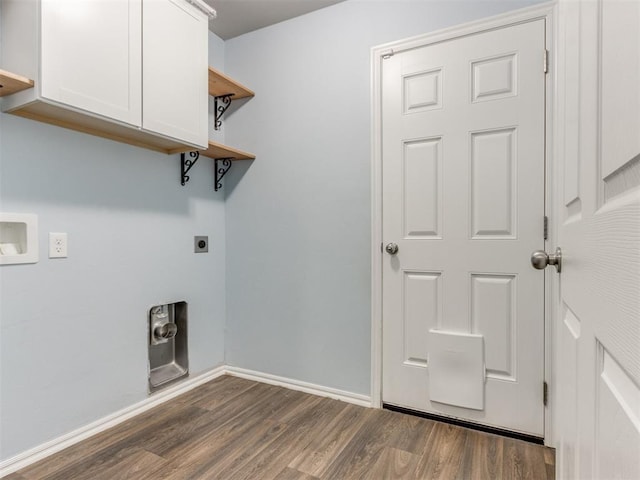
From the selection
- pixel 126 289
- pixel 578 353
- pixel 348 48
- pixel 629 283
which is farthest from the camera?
pixel 348 48

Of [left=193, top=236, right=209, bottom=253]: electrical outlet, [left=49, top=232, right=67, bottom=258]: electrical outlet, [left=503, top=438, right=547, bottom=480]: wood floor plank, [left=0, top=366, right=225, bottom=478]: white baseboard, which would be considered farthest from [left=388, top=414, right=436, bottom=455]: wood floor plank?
[left=49, top=232, right=67, bottom=258]: electrical outlet

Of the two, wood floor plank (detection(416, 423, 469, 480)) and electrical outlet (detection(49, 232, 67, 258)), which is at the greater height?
electrical outlet (detection(49, 232, 67, 258))

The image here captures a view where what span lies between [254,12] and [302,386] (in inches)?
92.3

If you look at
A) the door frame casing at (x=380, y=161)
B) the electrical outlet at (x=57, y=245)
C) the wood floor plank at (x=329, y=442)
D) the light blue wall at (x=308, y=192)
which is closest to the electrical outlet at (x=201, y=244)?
the light blue wall at (x=308, y=192)

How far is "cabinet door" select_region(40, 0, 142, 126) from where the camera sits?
138 centimetres

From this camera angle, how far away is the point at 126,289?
6.50 feet

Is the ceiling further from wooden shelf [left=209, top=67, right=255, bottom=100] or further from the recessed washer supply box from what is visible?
the recessed washer supply box

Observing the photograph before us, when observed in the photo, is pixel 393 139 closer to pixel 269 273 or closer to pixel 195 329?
pixel 269 273

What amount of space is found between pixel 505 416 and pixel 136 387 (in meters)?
1.92

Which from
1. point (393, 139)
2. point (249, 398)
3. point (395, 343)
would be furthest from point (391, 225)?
point (249, 398)

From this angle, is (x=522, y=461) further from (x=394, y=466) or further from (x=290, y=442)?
(x=290, y=442)

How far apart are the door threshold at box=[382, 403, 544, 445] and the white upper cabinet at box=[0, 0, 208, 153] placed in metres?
1.82

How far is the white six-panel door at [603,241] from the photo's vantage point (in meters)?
0.36

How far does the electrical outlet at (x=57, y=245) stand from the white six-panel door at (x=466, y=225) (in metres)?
1.57
